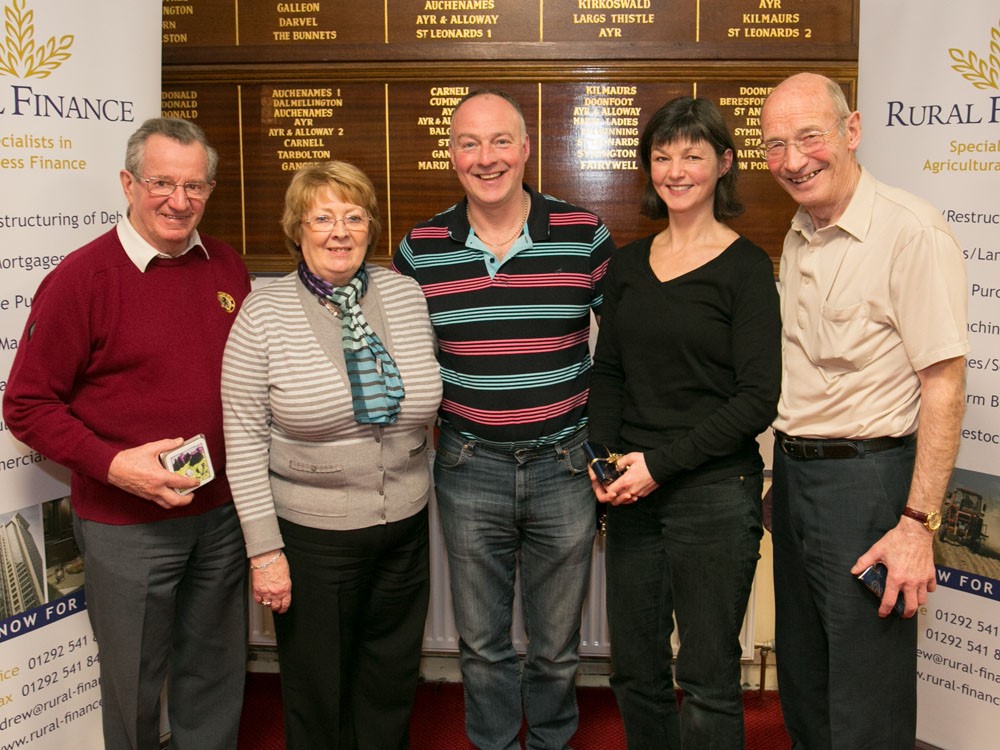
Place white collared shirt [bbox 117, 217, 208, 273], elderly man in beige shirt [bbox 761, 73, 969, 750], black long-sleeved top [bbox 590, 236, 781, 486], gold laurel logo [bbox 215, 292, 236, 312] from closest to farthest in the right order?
1. elderly man in beige shirt [bbox 761, 73, 969, 750]
2. black long-sleeved top [bbox 590, 236, 781, 486]
3. white collared shirt [bbox 117, 217, 208, 273]
4. gold laurel logo [bbox 215, 292, 236, 312]

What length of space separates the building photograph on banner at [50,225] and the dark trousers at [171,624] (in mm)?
220

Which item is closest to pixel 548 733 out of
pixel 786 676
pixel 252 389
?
pixel 786 676

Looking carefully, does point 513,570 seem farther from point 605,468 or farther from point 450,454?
point 605,468

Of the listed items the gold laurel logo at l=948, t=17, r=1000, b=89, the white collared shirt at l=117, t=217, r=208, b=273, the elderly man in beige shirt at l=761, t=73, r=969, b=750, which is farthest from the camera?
the gold laurel logo at l=948, t=17, r=1000, b=89

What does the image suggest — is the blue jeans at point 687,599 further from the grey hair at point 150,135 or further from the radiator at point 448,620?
the grey hair at point 150,135

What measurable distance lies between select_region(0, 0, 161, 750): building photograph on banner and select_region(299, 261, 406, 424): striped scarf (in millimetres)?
717

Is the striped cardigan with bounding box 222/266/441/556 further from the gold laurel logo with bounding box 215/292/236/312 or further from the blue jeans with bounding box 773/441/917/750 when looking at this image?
the blue jeans with bounding box 773/441/917/750

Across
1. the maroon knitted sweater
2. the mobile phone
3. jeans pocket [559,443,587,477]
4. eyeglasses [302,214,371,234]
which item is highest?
eyeglasses [302,214,371,234]

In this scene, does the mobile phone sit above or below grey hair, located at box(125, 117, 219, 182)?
below

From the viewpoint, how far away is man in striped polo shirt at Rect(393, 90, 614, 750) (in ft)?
7.02

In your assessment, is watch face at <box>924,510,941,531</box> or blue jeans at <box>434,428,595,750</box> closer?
watch face at <box>924,510,941,531</box>

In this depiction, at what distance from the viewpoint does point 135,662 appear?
205 cm

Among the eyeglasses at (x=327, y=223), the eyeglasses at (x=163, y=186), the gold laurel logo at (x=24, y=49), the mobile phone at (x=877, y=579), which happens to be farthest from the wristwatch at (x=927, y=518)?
the gold laurel logo at (x=24, y=49)

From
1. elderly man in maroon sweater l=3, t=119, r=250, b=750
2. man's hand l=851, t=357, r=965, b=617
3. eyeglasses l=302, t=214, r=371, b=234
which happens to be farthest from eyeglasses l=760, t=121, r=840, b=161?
elderly man in maroon sweater l=3, t=119, r=250, b=750
